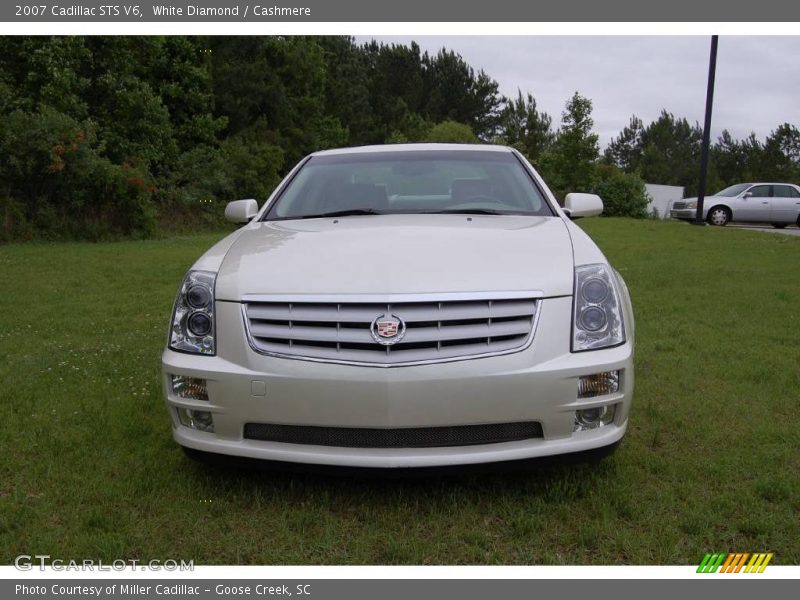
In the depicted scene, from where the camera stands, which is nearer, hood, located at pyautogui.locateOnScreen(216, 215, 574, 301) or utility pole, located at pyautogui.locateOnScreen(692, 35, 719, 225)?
hood, located at pyautogui.locateOnScreen(216, 215, 574, 301)

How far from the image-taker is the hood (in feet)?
8.81

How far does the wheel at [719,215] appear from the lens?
846 inches

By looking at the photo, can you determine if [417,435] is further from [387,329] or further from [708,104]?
[708,104]

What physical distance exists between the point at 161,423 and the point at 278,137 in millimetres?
27725

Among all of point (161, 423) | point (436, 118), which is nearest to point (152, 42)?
point (161, 423)

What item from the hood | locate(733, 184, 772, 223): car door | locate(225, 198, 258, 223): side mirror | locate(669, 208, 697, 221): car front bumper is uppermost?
locate(225, 198, 258, 223): side mirror

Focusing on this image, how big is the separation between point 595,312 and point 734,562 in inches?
38.6

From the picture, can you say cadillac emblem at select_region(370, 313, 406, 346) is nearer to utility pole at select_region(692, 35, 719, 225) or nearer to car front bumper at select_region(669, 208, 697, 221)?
utility pole at select_region(692, 35, 719, 225)

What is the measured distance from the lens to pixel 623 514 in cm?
281

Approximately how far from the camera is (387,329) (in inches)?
102

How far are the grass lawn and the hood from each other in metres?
0.87

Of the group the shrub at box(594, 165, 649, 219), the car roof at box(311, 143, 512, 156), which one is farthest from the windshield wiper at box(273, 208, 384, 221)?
the shrub at box(594, 165, 649, 219)

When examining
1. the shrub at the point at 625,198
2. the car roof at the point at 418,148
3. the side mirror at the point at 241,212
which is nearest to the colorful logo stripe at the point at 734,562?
the car roof at the point at 418,148

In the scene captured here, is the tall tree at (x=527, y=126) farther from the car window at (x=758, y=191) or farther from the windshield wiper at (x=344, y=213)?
the windshield wiper at (x=344, y=213)
